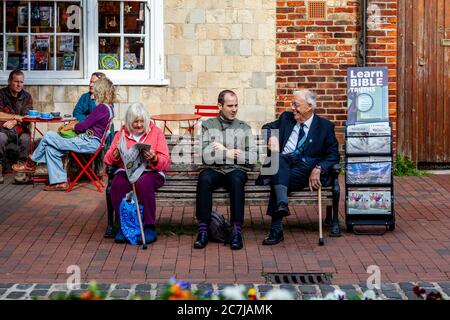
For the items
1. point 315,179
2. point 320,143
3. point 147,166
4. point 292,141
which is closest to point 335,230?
point 315,179

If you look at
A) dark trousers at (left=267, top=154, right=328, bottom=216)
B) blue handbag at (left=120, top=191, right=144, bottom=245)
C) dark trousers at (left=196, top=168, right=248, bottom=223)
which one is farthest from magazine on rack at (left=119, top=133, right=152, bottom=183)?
dark trousers at (left=267, top=154, right=328, bottom=216)

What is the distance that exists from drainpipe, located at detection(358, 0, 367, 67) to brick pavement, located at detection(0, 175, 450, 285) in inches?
98.4

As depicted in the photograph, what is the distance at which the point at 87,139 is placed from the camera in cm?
1129

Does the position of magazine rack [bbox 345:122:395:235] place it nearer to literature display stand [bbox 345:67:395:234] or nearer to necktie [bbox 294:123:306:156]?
literature display stand [bbox 345:67:395:234]

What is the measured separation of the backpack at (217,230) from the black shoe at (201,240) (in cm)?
12

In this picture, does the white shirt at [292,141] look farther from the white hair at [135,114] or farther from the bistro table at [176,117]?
the bistro table at [176,117]

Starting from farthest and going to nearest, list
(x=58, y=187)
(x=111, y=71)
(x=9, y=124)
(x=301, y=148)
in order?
(x=111, y=71) < (x=9, y=124) < (x=58, y=187) < (x=301, y=148)

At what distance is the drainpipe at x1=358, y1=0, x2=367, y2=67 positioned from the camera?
40.8ft

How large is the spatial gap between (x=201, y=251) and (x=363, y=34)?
196 inches

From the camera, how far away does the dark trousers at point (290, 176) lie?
29.1ft

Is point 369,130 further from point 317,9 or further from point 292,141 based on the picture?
point 317,9

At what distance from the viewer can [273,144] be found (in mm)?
9055

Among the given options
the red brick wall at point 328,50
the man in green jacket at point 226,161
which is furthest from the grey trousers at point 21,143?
the man in green jacket at point 226,161

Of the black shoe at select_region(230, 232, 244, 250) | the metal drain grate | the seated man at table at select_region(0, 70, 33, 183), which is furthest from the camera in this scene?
the seated man at table at select_region(0, 70, 33, 183)
